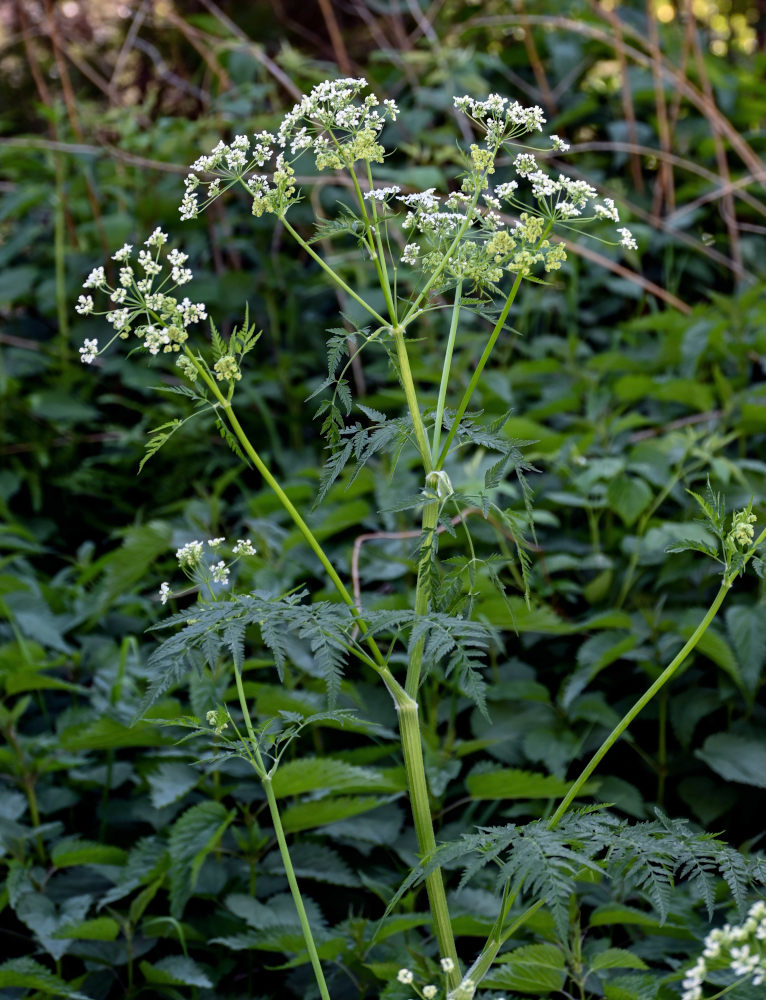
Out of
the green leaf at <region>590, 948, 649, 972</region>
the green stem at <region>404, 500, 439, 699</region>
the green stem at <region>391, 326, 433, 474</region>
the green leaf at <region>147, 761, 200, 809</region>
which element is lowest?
the green leaf at <region>590, 948, 649, 972</region>

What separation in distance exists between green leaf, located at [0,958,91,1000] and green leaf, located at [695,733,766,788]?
1.28 meters

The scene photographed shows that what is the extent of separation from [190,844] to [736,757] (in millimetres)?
1125

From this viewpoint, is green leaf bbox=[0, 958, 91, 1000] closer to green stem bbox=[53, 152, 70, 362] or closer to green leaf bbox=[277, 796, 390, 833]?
green leaf bbox=[277, 796, 390, 833]

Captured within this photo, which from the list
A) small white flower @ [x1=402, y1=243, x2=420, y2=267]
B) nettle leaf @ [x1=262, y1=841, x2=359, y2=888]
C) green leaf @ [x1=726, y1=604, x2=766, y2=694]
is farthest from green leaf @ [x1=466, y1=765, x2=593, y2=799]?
small white flower @ [x1=402, y1=243, x2=420, y2=267]

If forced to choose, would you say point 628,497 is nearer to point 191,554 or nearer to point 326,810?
point 326,810

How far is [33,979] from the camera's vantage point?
1.56 m

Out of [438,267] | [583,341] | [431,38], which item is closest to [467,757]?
[438,267]

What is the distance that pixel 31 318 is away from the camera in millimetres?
4059

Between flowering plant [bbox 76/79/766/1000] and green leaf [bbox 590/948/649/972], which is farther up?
flowering plant [bbox 76/79/766/1000]

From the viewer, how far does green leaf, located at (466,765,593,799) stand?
1744 millimetres

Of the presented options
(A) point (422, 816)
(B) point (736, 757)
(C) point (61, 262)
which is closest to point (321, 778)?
(A) point (422, 816)

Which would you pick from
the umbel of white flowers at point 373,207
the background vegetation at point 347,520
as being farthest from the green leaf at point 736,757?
the umbel of white flowers at point 373,207

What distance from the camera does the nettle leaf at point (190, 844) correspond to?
170cm

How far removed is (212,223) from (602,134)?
186 cm
